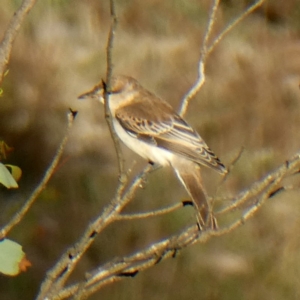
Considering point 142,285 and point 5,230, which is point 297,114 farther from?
point 5,230

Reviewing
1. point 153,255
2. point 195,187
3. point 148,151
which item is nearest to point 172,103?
point 148,151

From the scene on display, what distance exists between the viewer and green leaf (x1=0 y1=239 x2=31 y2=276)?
3.01 metres

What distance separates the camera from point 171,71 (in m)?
8.91

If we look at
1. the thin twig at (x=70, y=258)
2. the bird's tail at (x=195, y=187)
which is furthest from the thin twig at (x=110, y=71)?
the bird's tail at (x=195, y=187)

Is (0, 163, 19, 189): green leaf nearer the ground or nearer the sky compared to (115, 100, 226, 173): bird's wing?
nearer the sky

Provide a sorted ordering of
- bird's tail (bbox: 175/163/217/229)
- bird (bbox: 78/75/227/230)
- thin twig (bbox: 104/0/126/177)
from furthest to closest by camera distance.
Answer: bird (bbox: 78/75/227/230) < bird's tail (bbox: 175/163/217/229) < thin twig (bbox: 104/0/126/177)

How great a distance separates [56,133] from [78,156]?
14.7 inches

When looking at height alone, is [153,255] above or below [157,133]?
above

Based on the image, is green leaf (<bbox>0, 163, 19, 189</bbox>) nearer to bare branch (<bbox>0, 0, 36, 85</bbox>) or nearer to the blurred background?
bare branch (<bbox>0, 0, 36, 85</bbox>)

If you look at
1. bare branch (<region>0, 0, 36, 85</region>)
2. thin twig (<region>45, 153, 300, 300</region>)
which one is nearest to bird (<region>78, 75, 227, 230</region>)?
thin twig (<region>45, 153, 300, 300</region>)

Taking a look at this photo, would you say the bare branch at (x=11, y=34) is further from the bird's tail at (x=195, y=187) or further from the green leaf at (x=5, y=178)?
the bird's tail at (x=195, y=187)

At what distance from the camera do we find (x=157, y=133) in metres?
6.05

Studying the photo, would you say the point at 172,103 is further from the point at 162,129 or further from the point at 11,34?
the point at 11,34

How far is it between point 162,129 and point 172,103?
8.89 ft
